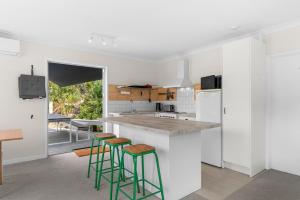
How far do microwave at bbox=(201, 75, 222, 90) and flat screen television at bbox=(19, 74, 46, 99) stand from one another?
11.0 feet

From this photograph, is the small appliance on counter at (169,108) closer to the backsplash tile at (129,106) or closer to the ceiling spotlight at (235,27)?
the backsplash tile at (129,106)

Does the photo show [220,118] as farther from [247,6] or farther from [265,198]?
[247,6]

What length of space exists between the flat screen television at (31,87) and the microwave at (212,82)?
3.35m

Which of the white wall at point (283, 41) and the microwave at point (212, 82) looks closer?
the white wall at point (283, 41)

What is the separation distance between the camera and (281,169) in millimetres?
3258

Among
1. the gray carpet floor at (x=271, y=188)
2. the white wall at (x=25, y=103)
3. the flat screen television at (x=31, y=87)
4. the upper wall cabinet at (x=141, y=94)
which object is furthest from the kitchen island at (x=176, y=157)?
the upper wall cabinet at (x=141, y=94)

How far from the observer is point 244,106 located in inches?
123

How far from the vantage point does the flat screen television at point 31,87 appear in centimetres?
367

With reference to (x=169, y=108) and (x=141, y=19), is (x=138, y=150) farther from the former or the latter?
(x=169, y=108)

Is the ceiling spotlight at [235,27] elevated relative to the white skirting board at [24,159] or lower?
elevated

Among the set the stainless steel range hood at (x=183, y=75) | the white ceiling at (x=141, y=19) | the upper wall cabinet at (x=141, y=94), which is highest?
the white ceiling at (x=141, y=19)

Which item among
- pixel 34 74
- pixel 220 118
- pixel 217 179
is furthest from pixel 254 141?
pixel 34 74

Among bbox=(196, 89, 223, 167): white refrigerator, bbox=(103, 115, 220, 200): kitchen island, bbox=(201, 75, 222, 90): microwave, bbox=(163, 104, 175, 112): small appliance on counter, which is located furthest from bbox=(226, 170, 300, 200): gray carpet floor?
bbox=(163, 104, 175, 112): small appliance on counter

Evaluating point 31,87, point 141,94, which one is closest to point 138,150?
point 31,87
